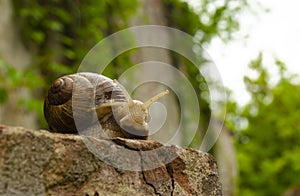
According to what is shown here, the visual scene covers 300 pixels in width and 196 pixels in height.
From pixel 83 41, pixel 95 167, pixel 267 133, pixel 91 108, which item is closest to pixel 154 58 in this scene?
pixel 83 41

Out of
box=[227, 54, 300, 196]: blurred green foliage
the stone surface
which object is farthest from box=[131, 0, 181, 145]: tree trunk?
box=[227, 54, 300, 196]: blurred green foliage

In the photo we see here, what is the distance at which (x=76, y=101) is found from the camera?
1.79m

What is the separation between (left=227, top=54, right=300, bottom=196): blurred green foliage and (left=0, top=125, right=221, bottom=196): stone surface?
36.5 ft

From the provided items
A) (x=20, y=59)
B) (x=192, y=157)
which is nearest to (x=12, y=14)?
(x=20, y=59)

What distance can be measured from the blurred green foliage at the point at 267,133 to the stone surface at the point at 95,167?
11.1m

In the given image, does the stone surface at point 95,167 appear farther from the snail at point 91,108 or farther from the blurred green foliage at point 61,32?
the blurred green foliage at point 61,32

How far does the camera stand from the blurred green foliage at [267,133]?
13578 millimetres

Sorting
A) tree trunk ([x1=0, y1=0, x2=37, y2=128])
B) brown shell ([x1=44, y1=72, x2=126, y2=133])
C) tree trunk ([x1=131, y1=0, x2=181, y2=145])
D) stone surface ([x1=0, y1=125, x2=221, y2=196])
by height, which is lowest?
stone surface ([x1=0, y1=125, x2=221, y2=196])

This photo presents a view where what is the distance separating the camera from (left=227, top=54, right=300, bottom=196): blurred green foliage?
44.5ft

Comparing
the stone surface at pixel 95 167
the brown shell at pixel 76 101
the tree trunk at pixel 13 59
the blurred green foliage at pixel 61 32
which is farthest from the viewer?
the blurred green foliage at pixel 61 32

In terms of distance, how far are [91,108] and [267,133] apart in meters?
13.4

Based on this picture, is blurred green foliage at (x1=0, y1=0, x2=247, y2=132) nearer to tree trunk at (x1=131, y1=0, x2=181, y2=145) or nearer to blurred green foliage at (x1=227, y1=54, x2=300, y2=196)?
tree trunk at (x1=131, y1=0, x2=181, y2=145)

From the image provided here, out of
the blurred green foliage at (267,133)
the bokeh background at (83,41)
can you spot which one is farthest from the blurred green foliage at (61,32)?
the blurred green foliage at (267,133)

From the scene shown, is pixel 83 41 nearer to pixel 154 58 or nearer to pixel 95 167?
pixel 154 58
